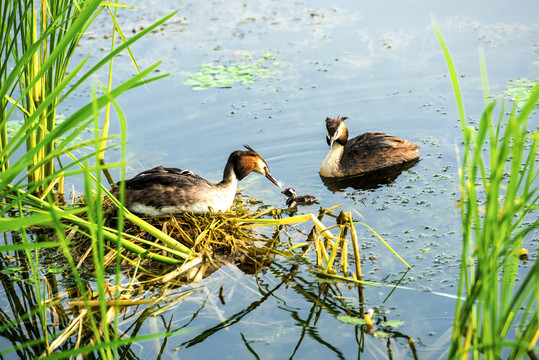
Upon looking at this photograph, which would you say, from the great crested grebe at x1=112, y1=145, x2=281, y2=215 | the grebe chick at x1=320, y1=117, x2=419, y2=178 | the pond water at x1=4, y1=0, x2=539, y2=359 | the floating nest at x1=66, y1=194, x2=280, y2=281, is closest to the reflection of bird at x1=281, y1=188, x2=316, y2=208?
the pond water at x1=4, y1=0, x2=539, y2=359

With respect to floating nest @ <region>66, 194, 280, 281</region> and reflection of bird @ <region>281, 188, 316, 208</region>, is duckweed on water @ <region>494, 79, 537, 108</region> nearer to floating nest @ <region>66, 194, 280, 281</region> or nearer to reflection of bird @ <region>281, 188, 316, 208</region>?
reflection of bird @ <region>281, 188, 316, 208</region>

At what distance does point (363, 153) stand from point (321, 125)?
90 cm

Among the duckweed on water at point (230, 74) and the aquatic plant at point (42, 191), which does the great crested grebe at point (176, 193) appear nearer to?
the aquatic plant at point (42, 191)

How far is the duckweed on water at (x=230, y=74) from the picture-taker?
902cm

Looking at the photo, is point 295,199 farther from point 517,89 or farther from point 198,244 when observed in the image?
point 517,89

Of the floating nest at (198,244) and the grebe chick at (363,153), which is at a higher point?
the grebe chick at (363,153)

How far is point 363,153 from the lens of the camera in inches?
288

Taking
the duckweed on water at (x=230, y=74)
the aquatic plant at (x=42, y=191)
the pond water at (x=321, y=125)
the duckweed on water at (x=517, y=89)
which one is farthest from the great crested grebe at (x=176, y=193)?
the duckweed on water at (x=517, y=89)

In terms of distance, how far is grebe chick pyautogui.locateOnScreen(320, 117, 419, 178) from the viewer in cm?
714

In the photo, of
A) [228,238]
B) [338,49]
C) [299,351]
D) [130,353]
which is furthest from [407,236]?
[338,49]

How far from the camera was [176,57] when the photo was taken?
32.9 feet

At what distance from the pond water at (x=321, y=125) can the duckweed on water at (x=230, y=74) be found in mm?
88

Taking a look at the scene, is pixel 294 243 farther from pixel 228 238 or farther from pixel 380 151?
pixel 380 151

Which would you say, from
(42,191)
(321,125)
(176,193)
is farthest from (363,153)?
(42,191)
